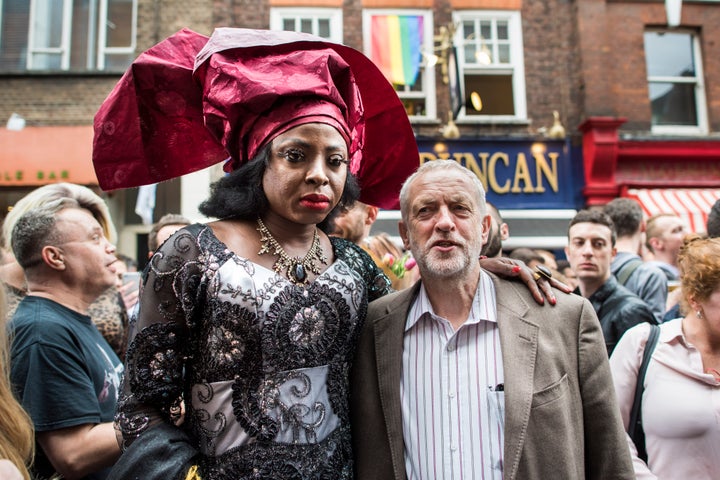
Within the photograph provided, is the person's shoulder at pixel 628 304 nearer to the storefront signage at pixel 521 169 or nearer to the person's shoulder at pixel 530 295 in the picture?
the person's shoulder at pixel 530 295

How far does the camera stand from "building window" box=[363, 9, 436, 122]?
32.3ft

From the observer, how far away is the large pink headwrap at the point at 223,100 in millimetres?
1771

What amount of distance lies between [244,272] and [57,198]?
141 cm

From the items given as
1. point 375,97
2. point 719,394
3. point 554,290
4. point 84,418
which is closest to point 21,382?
point 84,418

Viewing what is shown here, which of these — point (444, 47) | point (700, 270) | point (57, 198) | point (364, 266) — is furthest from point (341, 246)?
point (444, 47)

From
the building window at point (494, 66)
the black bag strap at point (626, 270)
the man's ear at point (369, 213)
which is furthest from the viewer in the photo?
the building window at point (494, 66)

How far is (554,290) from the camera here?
2.12 meters

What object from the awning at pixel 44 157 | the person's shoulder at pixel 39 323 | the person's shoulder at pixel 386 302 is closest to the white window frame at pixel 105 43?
the awning at pixel 44 157

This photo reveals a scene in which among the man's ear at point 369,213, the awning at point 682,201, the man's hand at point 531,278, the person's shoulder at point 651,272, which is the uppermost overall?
the awning at point 682,201

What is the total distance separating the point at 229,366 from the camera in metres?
1.69

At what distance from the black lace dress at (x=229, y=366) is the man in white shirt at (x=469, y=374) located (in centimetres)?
27

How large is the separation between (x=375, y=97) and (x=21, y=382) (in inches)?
66.2

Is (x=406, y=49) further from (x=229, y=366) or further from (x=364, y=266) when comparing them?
(x=229, y=366)

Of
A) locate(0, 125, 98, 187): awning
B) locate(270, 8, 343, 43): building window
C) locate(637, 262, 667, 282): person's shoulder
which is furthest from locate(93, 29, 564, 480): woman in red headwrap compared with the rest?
locate(270, 8, 343, 43): building window
